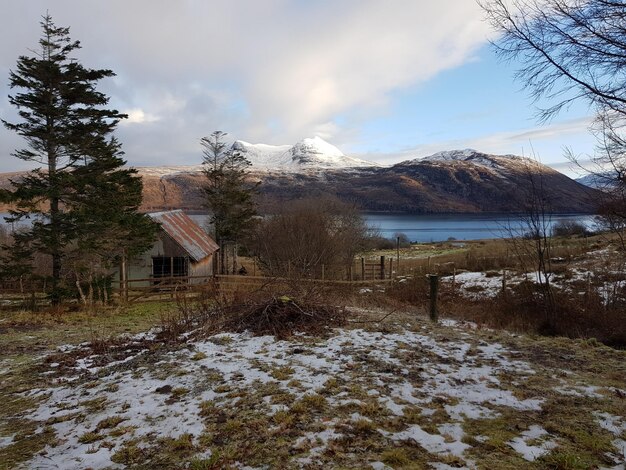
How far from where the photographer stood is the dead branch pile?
7.35 meters

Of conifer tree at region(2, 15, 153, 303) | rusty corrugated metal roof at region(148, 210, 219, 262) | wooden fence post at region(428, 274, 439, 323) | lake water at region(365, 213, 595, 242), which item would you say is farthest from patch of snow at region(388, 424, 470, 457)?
rusty corrugated metal roof at region(148, 210, 219, 262)

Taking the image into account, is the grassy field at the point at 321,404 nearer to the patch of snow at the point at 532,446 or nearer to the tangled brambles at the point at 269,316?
the patch of snow at the point at 532,446

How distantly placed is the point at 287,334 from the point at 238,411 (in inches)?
117

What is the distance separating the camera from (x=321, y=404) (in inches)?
166

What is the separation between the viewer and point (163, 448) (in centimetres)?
350

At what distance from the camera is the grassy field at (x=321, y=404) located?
3314 millimetres

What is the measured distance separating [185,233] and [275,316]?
21955 millimetres

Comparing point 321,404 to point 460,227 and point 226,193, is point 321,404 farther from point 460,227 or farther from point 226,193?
point 460,227

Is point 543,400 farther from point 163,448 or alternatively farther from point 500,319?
point 500,319

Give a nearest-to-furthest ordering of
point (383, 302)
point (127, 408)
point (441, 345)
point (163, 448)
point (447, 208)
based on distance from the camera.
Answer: point (163, 448), point (127, 408), point (441, 345), point (383, 302), point (447, 208)

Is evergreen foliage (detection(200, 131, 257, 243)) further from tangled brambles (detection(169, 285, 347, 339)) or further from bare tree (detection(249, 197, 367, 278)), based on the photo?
tangled brambles (detection(169, 285, 347, 339))

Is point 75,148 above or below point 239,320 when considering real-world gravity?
above

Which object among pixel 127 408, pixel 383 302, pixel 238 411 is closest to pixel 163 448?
pixel 238 411

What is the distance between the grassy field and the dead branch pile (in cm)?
43
